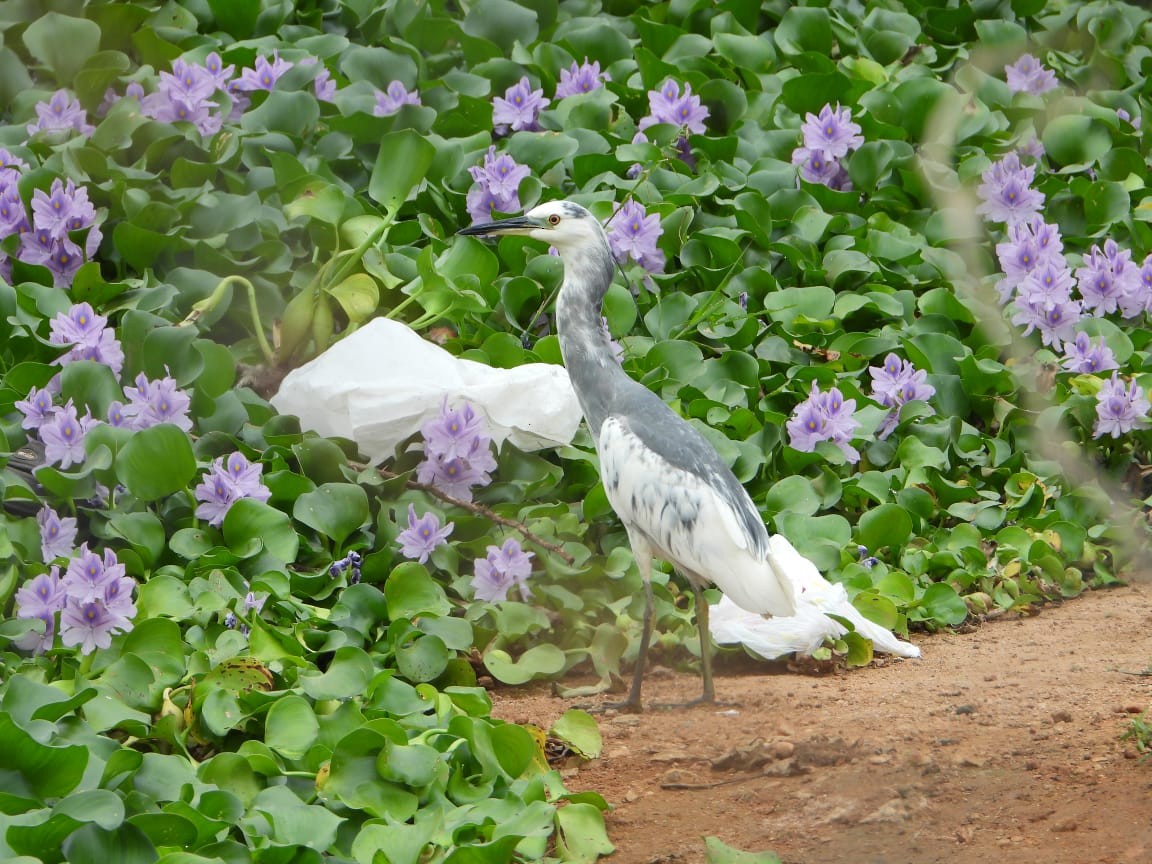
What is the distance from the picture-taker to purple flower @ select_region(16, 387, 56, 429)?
165 inches

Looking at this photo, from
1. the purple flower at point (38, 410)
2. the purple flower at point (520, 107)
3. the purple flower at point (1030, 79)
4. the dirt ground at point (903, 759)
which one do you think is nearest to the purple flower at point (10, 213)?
the purple flower at point (38, 410)

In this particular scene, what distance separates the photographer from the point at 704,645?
13.2ft

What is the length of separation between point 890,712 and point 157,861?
1.84m

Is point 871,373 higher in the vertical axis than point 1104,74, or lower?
lower

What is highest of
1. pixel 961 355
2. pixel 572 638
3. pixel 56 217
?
pixel 56 217

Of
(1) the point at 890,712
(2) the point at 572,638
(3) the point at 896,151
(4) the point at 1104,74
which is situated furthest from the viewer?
(4) the point at 1104,74

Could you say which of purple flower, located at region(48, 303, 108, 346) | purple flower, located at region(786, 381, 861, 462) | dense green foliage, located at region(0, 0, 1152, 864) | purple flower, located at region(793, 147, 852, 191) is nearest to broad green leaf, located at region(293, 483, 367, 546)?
dense green foliage, located at region(0, 0, 1152, 864)

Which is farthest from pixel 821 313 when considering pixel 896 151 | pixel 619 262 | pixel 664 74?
pixel 664 74

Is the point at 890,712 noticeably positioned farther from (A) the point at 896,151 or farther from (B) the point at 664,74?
(B) the point at 664,74

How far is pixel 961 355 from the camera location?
5457 millimetres

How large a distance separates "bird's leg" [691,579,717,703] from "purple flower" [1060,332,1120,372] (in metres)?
1.96

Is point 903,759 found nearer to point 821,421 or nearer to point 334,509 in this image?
point 821,421

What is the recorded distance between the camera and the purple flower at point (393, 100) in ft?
19.7

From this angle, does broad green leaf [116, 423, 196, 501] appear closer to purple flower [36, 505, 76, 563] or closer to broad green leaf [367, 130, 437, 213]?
purple flower [36, 505, 76, 563]
